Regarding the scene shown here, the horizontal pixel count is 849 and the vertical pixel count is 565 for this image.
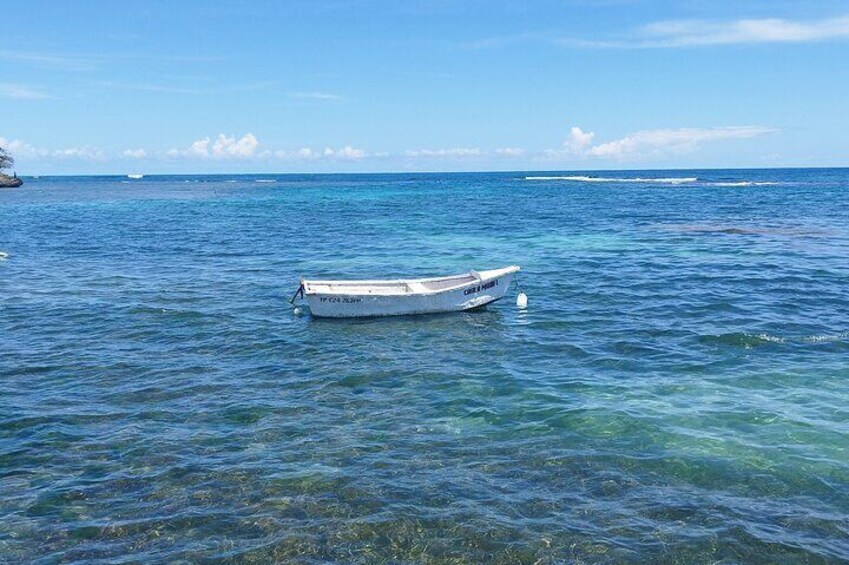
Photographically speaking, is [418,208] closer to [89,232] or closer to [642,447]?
[89,232]

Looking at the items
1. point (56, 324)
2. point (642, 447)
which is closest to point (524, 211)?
point (56, 324)

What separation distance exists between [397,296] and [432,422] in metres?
11.1

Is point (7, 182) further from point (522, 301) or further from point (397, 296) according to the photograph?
point (522, 301)

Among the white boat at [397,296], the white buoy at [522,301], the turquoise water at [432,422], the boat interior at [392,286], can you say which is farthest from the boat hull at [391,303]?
the white buoy at [522,301]

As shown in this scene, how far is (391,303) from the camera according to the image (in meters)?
28.0

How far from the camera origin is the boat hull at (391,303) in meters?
27.8

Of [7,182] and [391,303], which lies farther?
[7,182]

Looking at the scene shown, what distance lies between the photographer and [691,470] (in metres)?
14.6

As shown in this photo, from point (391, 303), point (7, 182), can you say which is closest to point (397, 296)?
point (391, 303)

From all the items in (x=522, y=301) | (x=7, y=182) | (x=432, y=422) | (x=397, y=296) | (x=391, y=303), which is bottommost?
(x=432, y=422)

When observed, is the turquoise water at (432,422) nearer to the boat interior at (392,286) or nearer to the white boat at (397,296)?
the white boat at (397,296)

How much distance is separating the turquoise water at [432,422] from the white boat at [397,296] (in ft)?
2.36

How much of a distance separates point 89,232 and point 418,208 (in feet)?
146

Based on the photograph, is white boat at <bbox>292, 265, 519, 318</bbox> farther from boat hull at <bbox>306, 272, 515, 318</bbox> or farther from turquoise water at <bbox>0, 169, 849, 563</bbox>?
turquoise water at <bbox>0, 169, 849, 563</bbox>
